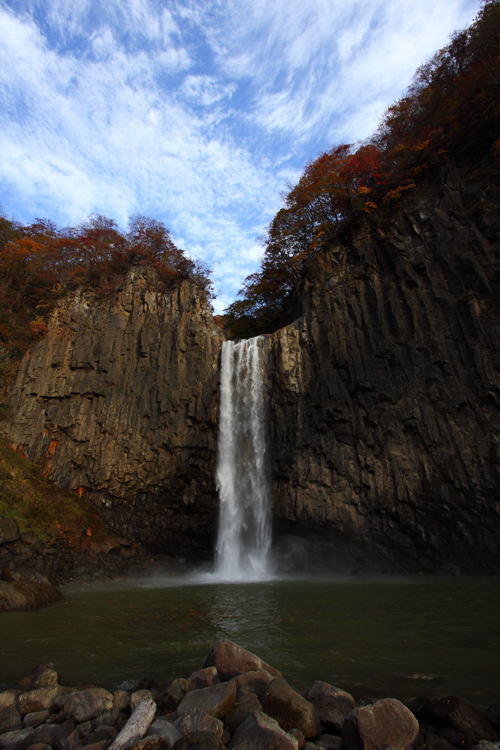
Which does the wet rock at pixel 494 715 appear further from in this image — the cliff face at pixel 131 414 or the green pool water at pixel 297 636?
the cliff face at pixel 131 414

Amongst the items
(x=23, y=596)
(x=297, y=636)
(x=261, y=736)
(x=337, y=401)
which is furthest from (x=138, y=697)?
(x=337, y=401)

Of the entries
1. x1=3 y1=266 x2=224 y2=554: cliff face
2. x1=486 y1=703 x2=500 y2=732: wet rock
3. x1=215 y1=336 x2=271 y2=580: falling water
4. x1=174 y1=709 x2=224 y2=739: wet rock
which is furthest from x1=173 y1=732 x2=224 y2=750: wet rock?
x1=3 y1=266 x2=224 y2=554: cliff face

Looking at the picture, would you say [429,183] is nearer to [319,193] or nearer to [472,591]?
[319,193]

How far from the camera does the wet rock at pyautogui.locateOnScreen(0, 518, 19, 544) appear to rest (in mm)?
13898

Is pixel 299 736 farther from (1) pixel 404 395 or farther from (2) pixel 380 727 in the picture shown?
(1) pixel 404 395

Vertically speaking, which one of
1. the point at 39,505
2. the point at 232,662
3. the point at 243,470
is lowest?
the point at 232,662

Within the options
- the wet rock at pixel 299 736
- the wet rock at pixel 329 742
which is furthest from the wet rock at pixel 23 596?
the wet rock at pixel 329 742

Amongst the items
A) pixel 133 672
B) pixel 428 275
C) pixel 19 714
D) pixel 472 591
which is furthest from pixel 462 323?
pixel 19 714

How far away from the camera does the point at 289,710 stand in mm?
3820

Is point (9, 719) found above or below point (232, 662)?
below

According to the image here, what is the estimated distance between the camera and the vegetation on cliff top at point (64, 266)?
2306cm

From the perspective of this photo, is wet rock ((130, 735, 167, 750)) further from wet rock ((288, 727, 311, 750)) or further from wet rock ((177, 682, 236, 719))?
wet rock ((288, 727, 311, 750))

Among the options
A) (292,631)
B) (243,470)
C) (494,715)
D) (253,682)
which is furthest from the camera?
(243,470)

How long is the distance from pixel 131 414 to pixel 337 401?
1043 cm
